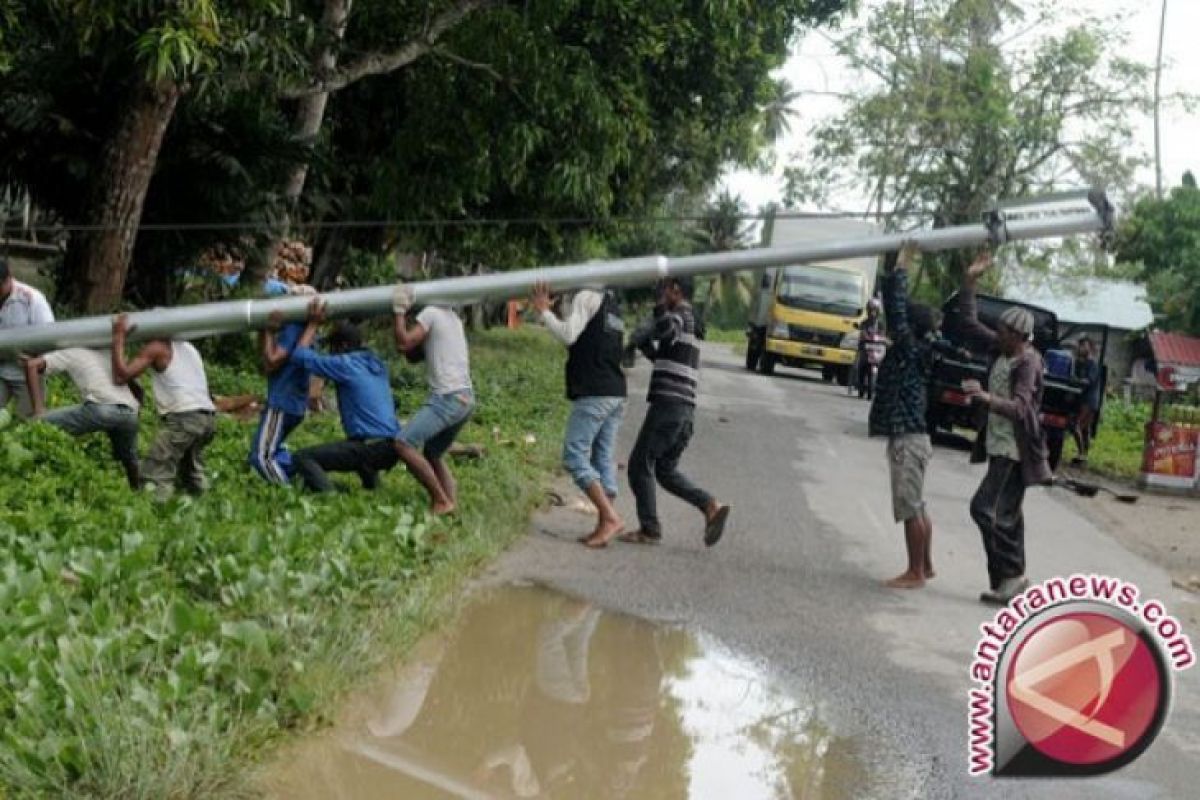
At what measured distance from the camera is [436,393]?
9797mm

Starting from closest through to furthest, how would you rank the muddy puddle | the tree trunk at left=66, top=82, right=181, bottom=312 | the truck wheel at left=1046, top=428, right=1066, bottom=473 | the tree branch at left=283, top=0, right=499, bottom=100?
the muddy puddle → the tree trunk at left=66, top=82, right=181, bottom=312 → the tree branch at left=283, top=0, right=499, bottom=100 → the truck wheel at left=1046, top=428, right=1066, bottom=473

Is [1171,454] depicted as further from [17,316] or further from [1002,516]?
[17,316]

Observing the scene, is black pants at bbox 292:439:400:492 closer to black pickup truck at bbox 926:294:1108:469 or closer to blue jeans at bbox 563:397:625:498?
blue jeans at bbox 563:397:625:498

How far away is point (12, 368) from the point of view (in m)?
10.1

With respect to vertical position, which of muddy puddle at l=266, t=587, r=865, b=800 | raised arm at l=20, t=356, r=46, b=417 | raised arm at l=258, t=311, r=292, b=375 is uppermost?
raised arm at l=258, t=311, r=292, b=375

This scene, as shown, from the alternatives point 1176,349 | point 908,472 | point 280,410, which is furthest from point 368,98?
point 908,472

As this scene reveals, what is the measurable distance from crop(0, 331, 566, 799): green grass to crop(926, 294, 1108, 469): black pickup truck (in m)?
9.14

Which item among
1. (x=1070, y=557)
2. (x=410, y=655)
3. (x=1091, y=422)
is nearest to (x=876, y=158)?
(x=1091, y=422)

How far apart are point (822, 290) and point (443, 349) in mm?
25038

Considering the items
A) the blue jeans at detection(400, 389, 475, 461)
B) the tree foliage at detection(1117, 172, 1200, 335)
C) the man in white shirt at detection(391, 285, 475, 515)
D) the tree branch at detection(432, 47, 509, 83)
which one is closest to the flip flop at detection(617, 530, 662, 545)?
the man in white shirt at detection(391, 285, 475, 515)

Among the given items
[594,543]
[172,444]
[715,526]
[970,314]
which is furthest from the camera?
[715,526]

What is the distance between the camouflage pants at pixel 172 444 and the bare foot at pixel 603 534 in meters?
2.56

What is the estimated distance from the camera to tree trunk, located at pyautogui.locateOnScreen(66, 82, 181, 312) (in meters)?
14.2

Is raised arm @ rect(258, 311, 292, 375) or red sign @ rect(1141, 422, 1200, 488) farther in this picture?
red sign @ rect(1141, 422, 1200, 488)
